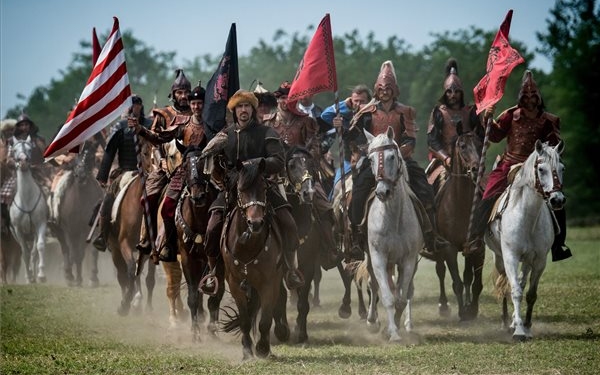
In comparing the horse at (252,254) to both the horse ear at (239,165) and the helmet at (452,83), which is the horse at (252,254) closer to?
the horse ear at (239,165)

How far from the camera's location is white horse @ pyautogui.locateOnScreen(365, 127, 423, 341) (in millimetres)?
15016

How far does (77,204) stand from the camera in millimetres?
25578

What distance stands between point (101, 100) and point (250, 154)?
306 centimetres

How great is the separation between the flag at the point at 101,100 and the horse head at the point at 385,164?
11.9 ft

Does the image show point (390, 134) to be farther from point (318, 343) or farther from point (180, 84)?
point (180, 84)

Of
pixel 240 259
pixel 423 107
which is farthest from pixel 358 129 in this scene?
pixel 423 107

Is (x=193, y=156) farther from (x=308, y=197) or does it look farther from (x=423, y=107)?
(x=423, y=107)

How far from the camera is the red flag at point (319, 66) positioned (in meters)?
16.8

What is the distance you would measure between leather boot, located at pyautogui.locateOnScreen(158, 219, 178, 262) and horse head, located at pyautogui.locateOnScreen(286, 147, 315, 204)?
71.0 inches

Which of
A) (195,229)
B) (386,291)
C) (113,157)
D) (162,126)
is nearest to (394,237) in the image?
(386,291)

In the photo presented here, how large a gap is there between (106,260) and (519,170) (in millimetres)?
18131

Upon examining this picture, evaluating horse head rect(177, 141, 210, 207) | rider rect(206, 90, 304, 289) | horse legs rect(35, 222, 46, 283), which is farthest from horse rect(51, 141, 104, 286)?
rider rect(206, 90, 304, 289)

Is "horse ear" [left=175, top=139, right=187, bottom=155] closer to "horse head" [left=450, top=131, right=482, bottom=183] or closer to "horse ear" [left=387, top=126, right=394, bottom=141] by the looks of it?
"horse ear" [left=387, top=126, right=394, bottom=141]

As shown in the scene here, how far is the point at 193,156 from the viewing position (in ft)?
49.2
